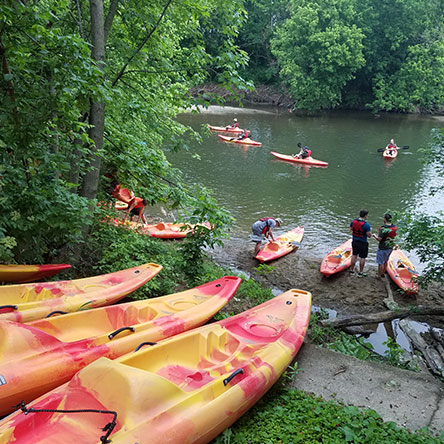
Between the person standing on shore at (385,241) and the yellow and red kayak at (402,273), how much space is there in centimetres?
20

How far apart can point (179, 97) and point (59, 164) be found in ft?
8.93

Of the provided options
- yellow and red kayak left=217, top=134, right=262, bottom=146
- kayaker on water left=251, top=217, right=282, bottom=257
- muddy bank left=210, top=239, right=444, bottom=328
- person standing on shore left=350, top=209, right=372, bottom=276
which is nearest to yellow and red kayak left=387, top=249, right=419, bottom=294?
muddy bank left=210, top=239, right=444, bottom=328

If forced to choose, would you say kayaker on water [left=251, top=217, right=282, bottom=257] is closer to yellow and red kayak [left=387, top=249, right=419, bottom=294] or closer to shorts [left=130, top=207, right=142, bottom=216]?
yellow and red kayak [left=387, top=249, right=419, bottom=294]

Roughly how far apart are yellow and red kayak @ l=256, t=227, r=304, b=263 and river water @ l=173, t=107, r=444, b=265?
42cm

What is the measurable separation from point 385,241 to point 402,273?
1025mm

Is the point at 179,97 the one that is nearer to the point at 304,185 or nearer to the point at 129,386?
the point at 129,386

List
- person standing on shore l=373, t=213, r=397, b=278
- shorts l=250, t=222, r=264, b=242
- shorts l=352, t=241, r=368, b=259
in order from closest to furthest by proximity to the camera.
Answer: person standing on shore l=373, t=213, r=397, b=278
shorts l=352, t=241, r=368, b=259
shorts l=250, t=222, r=264, b=242

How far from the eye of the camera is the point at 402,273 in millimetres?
7723

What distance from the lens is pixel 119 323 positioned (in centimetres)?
467

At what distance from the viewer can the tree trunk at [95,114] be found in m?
5.30

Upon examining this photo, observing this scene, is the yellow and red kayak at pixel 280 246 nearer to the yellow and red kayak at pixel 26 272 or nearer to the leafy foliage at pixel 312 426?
the yellow and red kayak at pixel 26 272

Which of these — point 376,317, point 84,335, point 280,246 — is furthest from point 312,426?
point 280,246

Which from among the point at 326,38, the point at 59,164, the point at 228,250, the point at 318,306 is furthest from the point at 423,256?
the point at 326,38

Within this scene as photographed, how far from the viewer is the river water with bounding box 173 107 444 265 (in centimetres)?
1198
